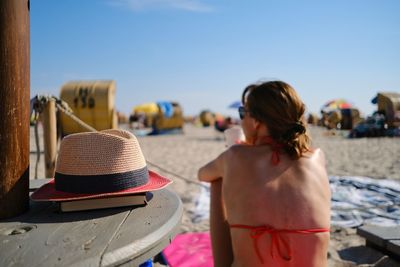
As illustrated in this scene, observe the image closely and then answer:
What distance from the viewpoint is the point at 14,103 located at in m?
1.11

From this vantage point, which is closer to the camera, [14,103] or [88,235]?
[88,235]

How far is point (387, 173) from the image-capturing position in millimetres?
5762

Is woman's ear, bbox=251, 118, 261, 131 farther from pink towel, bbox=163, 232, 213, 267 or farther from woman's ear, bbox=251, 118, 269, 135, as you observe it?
pink towel, bbox=163, 232, 213, 267

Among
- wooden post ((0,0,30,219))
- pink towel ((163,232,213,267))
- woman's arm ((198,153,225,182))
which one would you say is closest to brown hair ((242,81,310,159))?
woman's arm ((198,153,225,182))

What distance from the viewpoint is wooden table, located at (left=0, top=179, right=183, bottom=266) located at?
817 millimetres

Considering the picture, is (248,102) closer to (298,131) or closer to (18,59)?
(298,131)

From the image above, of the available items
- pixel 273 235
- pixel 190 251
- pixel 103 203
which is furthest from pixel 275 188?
pixel 190 251

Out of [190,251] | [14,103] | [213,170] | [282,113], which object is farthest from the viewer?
[190,251]

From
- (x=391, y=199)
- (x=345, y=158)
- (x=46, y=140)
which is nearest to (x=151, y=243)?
(x=46, y=140)

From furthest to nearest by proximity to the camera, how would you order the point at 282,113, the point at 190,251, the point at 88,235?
the point at 190,251, the point at 282,113, the point at 88,235

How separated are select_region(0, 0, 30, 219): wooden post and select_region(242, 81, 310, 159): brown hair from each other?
2.84 feet

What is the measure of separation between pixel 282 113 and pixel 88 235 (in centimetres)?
82

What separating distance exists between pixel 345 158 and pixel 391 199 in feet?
13.4

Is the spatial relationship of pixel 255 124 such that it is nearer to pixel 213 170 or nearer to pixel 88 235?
pixel 213 170
